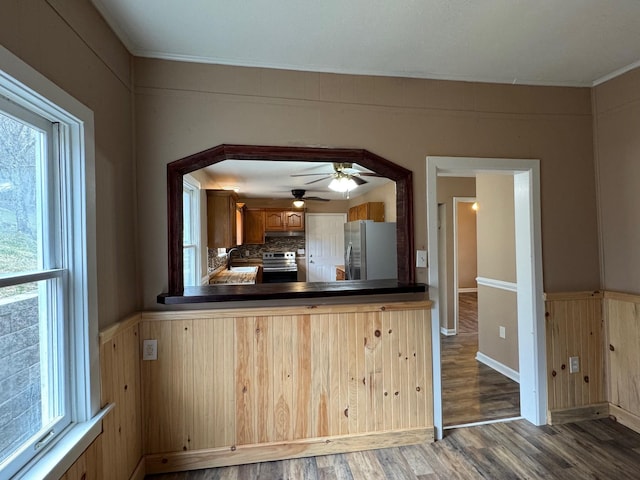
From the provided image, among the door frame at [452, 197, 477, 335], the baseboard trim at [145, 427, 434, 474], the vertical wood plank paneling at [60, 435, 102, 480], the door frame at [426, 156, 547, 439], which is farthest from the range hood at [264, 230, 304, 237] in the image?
the vertical wood plank paneling at [60, 435, 102, 480]

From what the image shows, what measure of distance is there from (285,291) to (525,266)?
5.84 ft

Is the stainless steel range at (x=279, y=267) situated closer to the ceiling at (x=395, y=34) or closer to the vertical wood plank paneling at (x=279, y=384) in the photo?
the vertical wood plank paneling at (x=279, y=384)

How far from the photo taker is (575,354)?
234 cm

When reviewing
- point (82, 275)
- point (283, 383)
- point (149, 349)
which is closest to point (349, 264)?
point (283, 383)

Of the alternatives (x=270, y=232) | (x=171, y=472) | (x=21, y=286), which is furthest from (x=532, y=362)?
(x=270, y=232)

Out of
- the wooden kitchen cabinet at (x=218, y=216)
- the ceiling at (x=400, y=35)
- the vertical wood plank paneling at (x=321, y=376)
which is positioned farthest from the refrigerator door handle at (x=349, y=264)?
the ceiling at (x=400, y=35)

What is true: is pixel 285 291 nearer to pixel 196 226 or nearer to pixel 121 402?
pixel 121 402

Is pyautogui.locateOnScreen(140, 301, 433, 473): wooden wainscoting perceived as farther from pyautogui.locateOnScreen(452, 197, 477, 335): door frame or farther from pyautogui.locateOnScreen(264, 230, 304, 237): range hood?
pyautogui.locateOnScreen(264, 230, 304, 237): range hood

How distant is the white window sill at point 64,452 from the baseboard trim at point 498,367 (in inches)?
129

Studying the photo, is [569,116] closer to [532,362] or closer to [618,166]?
[618,166]

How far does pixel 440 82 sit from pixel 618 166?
4.57ft

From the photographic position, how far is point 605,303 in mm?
2350

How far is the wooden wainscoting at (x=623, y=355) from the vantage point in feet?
7.15

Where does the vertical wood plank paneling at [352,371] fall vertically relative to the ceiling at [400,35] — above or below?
below
